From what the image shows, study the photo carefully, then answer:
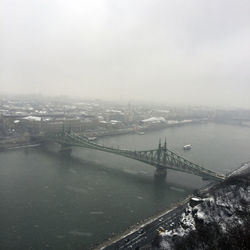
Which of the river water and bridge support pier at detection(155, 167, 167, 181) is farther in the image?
bridge support pier at detection(155, 167, 167, 181)

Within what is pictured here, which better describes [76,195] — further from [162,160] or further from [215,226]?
[215,226]

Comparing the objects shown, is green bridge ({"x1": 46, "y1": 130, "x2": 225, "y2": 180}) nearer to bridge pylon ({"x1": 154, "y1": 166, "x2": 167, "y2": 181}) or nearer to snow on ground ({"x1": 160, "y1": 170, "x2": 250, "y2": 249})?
bridge pylon ({"x1": 154, "y1": 166, "x2": 167, "y2": 181})

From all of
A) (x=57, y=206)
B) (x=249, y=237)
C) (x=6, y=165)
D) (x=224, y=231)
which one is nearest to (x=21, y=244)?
(x=57, y=206)

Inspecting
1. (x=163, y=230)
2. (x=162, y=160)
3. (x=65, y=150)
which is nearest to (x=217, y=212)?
(x=163, y=230)

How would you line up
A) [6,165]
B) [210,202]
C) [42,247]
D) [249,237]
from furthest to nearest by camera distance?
[6,165] → [210,202] → [42,247] → [249,237]

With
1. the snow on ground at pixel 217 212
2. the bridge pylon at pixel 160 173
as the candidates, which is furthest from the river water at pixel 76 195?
the snow on ground at pixel 217 212

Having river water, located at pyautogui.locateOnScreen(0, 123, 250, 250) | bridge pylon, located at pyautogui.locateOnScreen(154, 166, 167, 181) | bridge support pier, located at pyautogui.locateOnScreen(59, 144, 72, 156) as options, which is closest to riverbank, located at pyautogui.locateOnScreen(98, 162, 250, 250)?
river water, located at pyautogui.locateOnScreen(0, 123, 250, 250)

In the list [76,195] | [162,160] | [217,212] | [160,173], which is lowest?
[76,195]

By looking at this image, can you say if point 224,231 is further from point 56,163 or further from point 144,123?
point 144,123
